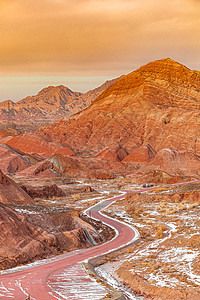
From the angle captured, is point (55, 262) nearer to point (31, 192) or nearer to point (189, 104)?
point (31, 192)

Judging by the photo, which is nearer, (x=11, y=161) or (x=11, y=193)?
(x=11, y=193)

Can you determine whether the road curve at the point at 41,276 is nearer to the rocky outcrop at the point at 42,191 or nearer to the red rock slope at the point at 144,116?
the rocky outcrop at the point at 42,191

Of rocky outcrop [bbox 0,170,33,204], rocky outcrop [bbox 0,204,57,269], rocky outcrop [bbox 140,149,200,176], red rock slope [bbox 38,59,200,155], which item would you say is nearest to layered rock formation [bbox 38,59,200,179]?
→ red rock slope [bbox 38,59,200,155]

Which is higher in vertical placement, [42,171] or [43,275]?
[42,171]

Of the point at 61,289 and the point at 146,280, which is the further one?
the point at 146,280

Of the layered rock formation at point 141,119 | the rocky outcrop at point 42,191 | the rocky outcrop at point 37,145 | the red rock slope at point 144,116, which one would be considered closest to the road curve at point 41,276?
the rocky outcrop at point 42,191

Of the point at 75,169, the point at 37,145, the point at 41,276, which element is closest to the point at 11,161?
the point at 75,169

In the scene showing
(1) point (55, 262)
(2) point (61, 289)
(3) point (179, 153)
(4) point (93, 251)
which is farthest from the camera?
(3) point (179, 153)

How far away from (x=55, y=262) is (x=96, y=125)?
123070mm

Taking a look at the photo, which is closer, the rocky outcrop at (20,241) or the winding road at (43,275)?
the winding road at (43,275)

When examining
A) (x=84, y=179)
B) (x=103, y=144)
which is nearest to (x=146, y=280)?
(x=84, y=179)

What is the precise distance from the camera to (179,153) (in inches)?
3974

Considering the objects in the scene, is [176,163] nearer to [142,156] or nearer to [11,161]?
[142,156]

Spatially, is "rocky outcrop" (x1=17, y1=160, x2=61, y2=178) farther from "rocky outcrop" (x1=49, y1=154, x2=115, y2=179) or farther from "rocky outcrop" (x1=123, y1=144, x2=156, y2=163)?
"rocky outcrop" (x1=123, y1=144, x2=156, y2=163)
